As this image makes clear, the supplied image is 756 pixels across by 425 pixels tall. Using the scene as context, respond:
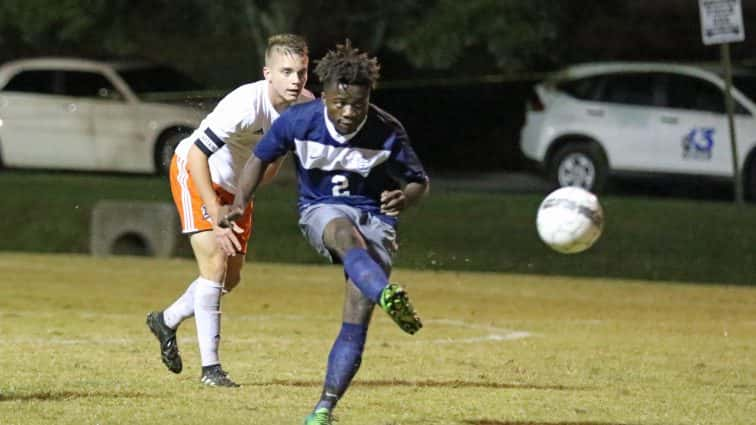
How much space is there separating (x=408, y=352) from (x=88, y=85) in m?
14.6

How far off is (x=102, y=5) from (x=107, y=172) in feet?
8.01

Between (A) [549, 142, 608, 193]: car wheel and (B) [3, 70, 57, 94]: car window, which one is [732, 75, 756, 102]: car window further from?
(B) [3, 70, 57, 94]: car window

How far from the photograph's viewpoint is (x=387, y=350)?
11930mm

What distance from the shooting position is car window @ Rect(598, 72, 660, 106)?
23.2m

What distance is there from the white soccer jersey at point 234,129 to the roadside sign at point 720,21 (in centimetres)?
1055

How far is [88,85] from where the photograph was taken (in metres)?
25.4

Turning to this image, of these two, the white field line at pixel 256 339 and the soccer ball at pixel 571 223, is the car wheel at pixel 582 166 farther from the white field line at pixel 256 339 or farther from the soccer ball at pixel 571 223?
the soccer ball at pixel 571 223

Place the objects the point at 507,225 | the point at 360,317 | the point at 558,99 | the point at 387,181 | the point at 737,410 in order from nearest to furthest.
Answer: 1. the point at 360,317
2. the point at 387,181
3. the point at 737,410
4. the point at 507,225
5. the point at 558,99

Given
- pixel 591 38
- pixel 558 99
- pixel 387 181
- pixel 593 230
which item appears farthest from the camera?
pixel 591 38

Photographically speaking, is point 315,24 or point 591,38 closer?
point 315,24

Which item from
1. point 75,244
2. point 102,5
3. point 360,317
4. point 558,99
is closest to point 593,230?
point 360,317

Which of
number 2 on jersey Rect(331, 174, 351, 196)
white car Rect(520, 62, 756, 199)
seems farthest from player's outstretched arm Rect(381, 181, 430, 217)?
white car Rect(520, 62, 756, 199)

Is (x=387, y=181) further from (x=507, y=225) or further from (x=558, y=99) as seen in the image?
(x=558, y=99)

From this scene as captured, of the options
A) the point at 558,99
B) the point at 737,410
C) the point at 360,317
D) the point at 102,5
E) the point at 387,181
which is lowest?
the point at 737,410
